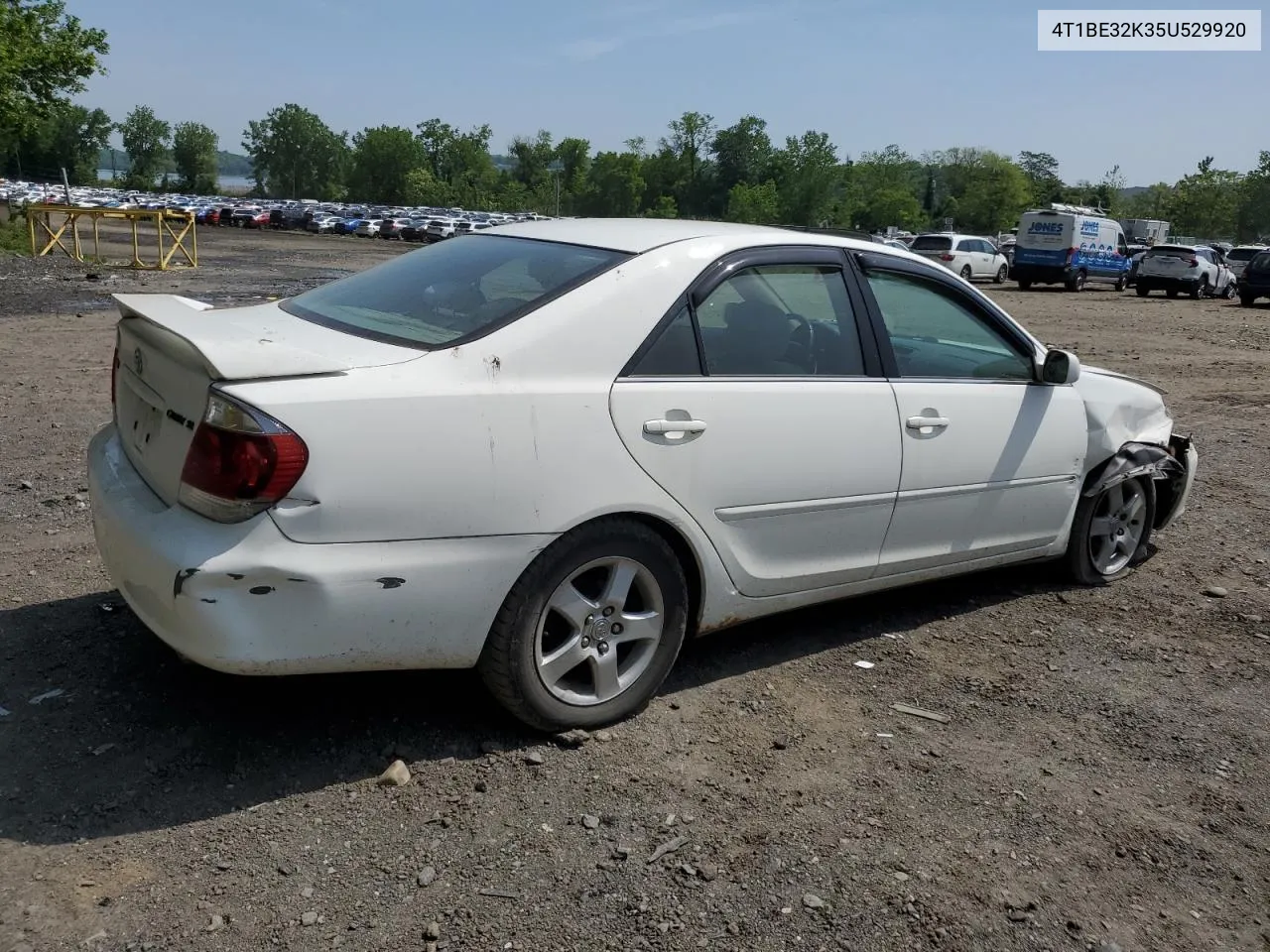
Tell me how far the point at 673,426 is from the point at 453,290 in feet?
2.92

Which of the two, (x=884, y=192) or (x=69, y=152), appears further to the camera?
(x=69, y=152)

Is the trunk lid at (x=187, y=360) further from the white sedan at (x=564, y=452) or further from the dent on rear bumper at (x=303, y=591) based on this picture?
the dent on rear bumper at (x=303, y=591)

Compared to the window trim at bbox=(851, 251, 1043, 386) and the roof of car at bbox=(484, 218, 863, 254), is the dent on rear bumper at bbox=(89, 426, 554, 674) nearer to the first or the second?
the roof of car at bbox=(484, 218, 863, 254)

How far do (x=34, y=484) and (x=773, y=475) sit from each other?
4.45 m

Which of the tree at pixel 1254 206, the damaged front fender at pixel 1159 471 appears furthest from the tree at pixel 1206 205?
the damaged front fender at pixel 1159 471

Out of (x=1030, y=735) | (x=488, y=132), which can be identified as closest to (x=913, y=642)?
(x=1030, y=735)

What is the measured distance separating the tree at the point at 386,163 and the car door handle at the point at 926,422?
143 meters

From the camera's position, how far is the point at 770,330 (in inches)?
149

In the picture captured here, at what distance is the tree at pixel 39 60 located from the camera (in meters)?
35.1

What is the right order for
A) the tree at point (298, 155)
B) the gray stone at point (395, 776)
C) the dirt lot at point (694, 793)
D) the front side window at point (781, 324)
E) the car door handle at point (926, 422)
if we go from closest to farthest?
the dirt lot at point (694, 793)
the gray stone at point (395, 776)
the front side window at point (781, 324)
the car door handle at point (926, 422)
the tree at point (298, 155)

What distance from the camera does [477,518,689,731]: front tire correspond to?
10.3ft

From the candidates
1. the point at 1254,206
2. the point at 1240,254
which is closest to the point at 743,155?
the point at 1254,206

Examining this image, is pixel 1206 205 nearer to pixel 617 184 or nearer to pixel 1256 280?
pixel 617 184

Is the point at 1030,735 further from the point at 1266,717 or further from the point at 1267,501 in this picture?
the point at 1267,501
